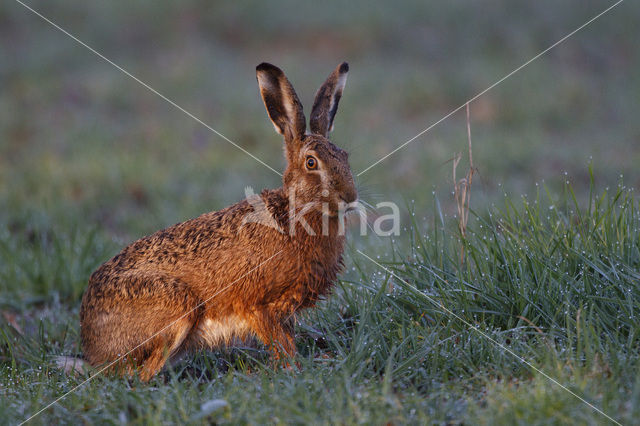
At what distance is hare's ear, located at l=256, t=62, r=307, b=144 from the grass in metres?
0.98

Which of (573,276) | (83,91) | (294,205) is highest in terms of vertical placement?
(83,91)

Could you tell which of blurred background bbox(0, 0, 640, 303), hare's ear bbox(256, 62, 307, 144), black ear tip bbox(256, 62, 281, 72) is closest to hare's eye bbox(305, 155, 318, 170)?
hare's ear bbox(256, 62, 307, 144)

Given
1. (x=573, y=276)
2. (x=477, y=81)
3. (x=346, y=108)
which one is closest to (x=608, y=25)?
(x=477, y=81)

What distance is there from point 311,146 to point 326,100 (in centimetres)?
36

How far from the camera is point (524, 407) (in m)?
2.70

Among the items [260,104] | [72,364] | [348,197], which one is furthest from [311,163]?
[260,104]

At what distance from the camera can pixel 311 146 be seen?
395 centimetres

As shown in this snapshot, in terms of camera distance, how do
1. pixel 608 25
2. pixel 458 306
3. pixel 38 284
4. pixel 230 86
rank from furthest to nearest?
pixel 608 25, pixel 230 86, pixel 38 284, pixel 458 306

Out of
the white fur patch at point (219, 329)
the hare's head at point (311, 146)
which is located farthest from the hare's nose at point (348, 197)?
the white fur patch at point (219, 329)

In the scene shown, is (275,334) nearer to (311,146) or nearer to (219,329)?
(219,329)

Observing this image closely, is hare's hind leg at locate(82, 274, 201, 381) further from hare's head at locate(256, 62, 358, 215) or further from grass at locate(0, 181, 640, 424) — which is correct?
hare's head at locate(256, 62, 358, 215)

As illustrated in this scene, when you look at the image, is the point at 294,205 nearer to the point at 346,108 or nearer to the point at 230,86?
the point at 346,108

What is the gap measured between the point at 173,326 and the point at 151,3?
11416 mm

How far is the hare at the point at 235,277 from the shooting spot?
377 centimetres
